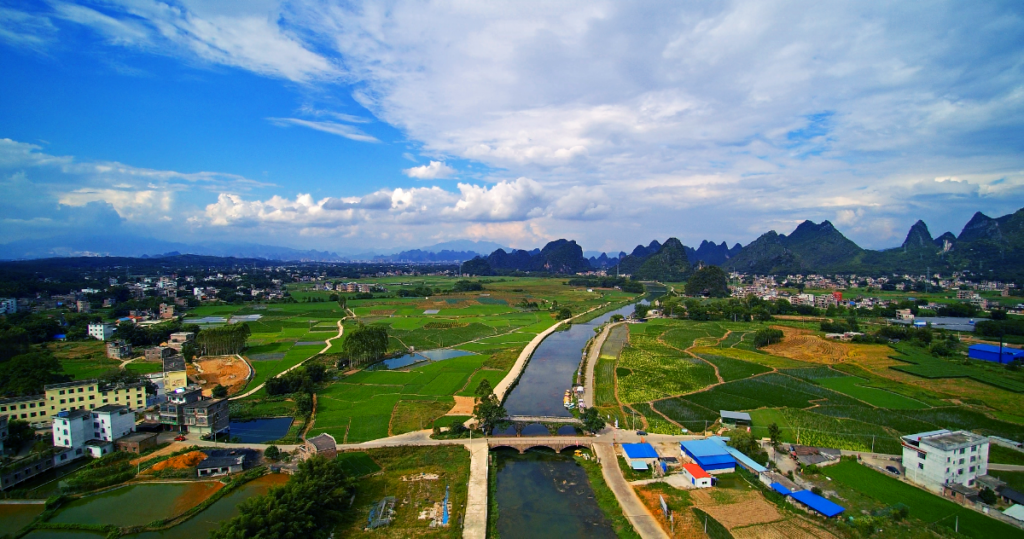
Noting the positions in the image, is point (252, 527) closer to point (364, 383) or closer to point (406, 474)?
point (406, 474)

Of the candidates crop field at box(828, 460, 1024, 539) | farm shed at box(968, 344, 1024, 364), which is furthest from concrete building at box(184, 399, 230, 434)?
farm shed at box(968, 344, 1024, 364)

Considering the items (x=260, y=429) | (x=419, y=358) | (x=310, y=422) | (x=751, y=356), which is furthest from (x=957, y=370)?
Result: (x=260, y=429)

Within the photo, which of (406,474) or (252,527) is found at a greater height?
(252,527)

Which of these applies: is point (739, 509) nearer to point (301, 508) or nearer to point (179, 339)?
point (301, 508)

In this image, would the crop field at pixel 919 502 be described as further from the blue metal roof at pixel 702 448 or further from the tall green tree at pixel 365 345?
the tall green tree at pixel 365 345

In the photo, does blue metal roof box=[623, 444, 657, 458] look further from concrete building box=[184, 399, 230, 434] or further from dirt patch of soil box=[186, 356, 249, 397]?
dirt patch of soil box=[186, 356, 249, 397]

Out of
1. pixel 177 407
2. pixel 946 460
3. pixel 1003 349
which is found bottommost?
pixel 177 407

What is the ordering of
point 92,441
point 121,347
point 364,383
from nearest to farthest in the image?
point 92,441, point 364,383, point 121,347

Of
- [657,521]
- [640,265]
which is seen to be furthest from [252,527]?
[640,265]
